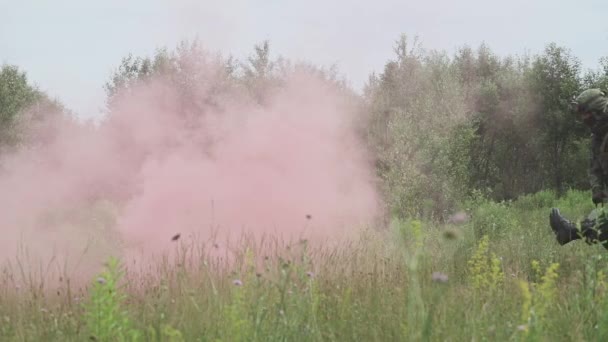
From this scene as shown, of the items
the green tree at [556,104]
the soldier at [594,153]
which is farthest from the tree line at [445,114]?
the soldier at [594,153]

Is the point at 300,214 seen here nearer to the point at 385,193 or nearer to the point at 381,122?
the point at 385,193

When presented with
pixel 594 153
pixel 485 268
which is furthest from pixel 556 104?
pixel 485 268

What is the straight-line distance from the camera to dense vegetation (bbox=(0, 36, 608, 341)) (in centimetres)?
392

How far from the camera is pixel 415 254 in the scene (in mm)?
2742

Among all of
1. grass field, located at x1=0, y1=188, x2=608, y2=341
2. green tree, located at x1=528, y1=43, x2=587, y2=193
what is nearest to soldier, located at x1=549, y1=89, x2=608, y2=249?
grass field, located at x1=0, y1=188, x2=608, y2=341

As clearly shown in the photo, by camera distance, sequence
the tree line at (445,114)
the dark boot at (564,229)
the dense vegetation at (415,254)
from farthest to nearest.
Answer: the tree line at (445,114), the dark boot at (564,229), the dense vegetation at (415,254)

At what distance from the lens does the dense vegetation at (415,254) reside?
3.92 m

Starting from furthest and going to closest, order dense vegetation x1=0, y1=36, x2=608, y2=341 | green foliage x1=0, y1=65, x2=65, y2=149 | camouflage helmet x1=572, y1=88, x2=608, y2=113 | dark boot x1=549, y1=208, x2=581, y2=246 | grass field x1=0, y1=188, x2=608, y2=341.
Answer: green foliage x1=0, y1=65, x2=65, y2=149
camouflage helmet x1=572, y1=88, x2=608, y2=113
dark boot x1=549, y1=208, x2=581, y2=246
dense vegetation x1=0, y1=36, x2=608, y2=341
grass field x1=0, y1=188, x2=608, y2=341

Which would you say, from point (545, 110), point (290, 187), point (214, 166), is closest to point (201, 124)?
point (214, 166)

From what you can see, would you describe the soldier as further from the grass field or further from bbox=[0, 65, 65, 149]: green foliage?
bbox=[0, 65, 65, 149]: green foliage

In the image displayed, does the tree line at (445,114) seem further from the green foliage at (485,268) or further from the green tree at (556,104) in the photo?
the green foliage at (485,268)

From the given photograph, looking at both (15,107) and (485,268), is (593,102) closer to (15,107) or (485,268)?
(485,268)

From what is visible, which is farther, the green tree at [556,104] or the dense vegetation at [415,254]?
the green tree at [556,104]

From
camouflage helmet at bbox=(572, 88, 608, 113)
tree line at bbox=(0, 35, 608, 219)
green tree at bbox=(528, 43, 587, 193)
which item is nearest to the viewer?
camouflage helmet at bbox=(572, 88, 608, 113)
